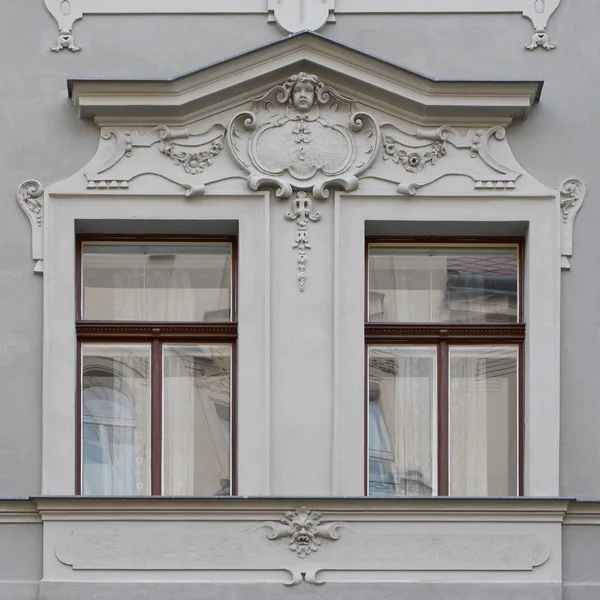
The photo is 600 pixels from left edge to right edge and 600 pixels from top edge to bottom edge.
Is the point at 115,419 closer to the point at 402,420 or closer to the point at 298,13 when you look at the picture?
the point at 402,420

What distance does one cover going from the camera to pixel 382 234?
14.0 metres

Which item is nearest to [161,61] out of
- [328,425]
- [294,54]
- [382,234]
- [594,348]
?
[294,54]

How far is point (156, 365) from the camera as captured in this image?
45.2 feet

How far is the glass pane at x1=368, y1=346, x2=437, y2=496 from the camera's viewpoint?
13.7 metres

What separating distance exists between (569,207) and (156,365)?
3318mm

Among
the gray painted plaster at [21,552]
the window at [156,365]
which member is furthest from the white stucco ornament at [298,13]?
the gray painted plaster at [21,552]

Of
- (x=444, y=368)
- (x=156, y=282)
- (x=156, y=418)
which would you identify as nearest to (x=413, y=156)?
(x=444, y=368)

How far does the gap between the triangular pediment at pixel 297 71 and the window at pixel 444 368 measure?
1.08 m

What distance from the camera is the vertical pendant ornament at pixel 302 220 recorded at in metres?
13.5

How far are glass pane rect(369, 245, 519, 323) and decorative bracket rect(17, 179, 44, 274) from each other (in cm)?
250

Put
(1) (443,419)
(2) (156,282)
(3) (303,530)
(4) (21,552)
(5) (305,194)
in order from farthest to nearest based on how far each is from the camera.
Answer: (2) (156,282) < (1) (443,419) < (5) (305,194) < (4) (21,552) < (3) (303,530)

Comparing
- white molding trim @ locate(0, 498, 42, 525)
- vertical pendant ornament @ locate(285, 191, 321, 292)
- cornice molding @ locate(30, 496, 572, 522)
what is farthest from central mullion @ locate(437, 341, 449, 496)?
white molding trim @ locate(0, 498, 42, 525)

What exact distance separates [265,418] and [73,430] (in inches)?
55.5

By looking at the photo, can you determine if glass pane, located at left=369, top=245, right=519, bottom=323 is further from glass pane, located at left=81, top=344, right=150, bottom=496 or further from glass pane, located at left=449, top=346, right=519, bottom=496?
glass pane, located at left=81, top=344, right=150, bottom=496
